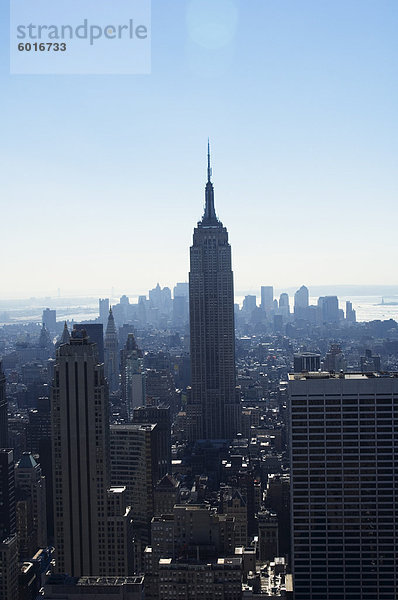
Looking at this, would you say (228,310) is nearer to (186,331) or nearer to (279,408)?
(279,408)

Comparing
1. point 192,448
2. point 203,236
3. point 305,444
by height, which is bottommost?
point 192,448

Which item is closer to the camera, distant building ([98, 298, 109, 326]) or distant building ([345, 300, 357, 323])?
distant building ([98, 298, 109, 326])

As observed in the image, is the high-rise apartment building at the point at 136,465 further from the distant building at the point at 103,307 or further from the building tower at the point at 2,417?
the distant building at the point at 103,307

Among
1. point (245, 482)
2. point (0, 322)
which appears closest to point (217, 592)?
point (245, 482)


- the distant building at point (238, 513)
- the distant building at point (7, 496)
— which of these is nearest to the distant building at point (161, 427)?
the distant building at point (238, 513)

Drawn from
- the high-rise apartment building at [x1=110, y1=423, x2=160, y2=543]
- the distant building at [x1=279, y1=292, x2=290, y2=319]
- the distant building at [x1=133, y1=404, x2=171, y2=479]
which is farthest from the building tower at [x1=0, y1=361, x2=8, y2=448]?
the distant building at [x1=279, y1=292, x2=290, y2=319]

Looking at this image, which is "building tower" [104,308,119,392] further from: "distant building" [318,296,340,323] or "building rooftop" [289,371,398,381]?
"distant building" [318,296,340,323]

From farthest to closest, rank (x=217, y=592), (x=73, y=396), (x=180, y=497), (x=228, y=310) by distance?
(x=228, y=310) < (x=180, y=497) < (x=73, y=396) < (x=217, y=592)
